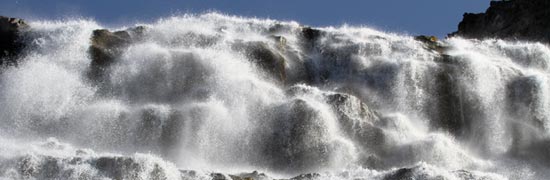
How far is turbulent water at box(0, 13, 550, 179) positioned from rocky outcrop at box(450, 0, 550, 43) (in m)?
14.0

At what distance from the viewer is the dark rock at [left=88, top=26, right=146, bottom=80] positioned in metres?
35.0

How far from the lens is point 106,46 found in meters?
36.2

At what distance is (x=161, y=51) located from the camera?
119 ft

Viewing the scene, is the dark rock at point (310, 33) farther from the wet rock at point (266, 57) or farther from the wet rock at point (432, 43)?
the wet rock at point (432, 43)

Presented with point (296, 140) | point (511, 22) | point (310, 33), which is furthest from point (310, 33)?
point (511, 22)

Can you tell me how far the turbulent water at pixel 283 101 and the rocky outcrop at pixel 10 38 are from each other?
516mm

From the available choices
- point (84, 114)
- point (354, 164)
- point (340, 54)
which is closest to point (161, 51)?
point (84, 114)

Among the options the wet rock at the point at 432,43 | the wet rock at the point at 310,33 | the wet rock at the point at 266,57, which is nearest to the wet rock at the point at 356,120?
the wet rock at the point at 266,57

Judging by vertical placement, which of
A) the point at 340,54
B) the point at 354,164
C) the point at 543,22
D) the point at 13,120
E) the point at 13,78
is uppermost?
the point at 543,22

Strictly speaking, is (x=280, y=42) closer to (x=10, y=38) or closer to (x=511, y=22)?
(x=10, y=38)

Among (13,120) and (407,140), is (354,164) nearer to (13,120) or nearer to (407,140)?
(407,140)

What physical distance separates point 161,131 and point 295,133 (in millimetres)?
5236

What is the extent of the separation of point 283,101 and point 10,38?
13.1m

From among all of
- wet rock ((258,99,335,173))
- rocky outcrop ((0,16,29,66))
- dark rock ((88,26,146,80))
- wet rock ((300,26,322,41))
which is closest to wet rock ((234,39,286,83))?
wet rock ((300,26,322,41))
